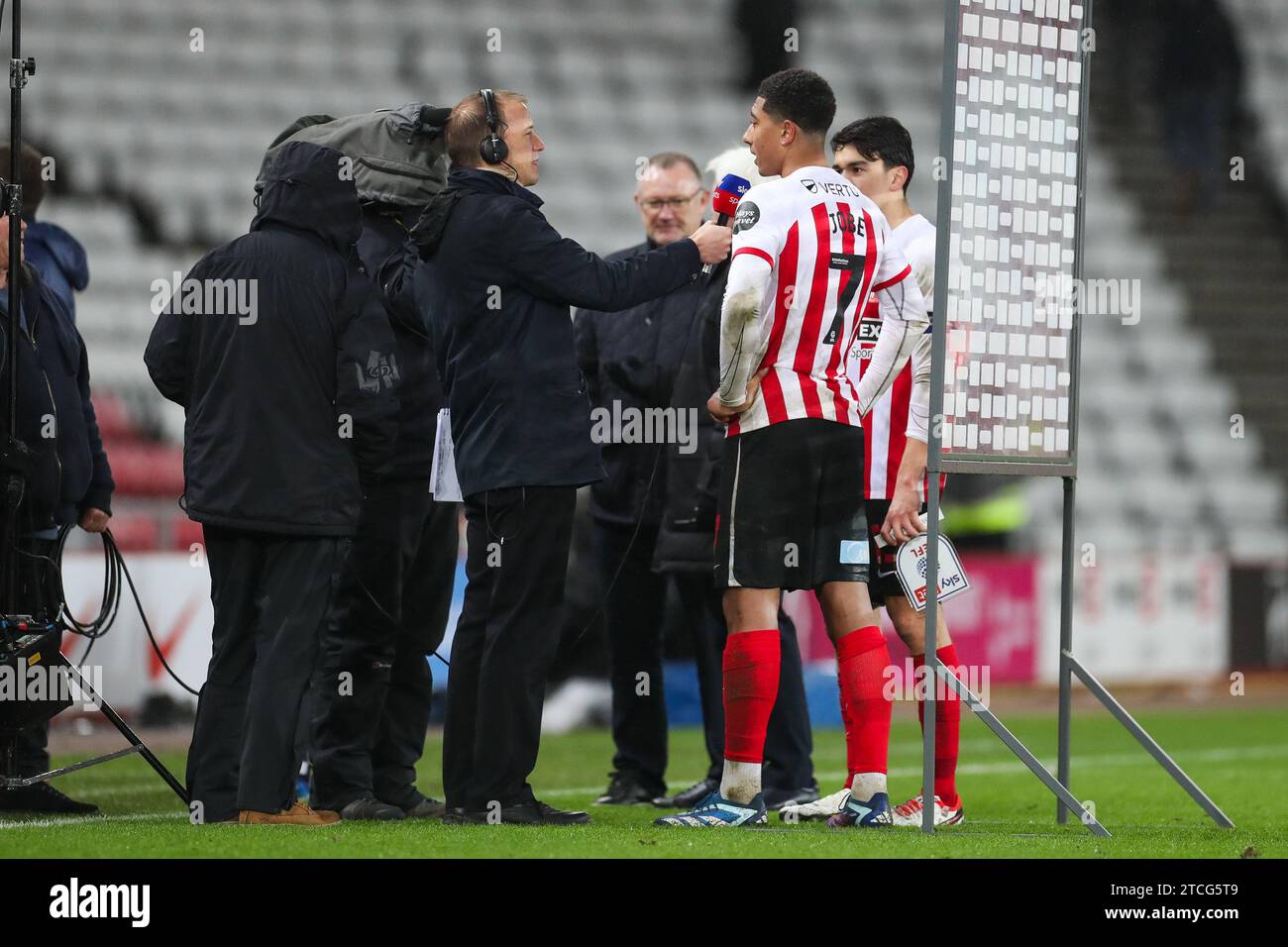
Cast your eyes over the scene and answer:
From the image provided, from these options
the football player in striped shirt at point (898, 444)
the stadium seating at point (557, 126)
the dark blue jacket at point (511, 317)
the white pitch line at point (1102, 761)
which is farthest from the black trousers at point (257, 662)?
the stadium seating at point (557, 126)

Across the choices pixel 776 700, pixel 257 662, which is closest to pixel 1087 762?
pixel 776 700

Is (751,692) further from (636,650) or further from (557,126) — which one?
(557,126)

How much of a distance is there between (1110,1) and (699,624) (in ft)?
50.6

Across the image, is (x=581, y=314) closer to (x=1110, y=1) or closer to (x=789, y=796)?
(x=789, y=796)

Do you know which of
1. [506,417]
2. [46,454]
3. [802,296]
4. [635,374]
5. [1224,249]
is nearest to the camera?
[506,417]

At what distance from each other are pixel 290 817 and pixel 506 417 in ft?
4.09

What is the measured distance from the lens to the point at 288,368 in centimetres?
503

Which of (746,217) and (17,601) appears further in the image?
(17,601)

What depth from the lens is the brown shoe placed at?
491 centimetres

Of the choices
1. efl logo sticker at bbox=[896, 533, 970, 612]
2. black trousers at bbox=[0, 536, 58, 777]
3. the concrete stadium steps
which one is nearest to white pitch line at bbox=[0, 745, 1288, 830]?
black trousers at bbox=[0, 536, 58, 777]

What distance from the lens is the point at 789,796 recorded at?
6.04 m

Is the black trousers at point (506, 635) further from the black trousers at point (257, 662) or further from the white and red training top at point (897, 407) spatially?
the white and red training top at point (897, 407)

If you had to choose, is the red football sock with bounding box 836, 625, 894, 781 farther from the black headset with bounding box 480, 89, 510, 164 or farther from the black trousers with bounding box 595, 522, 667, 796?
the black headset with bounding box 480, 89, 510, 164
